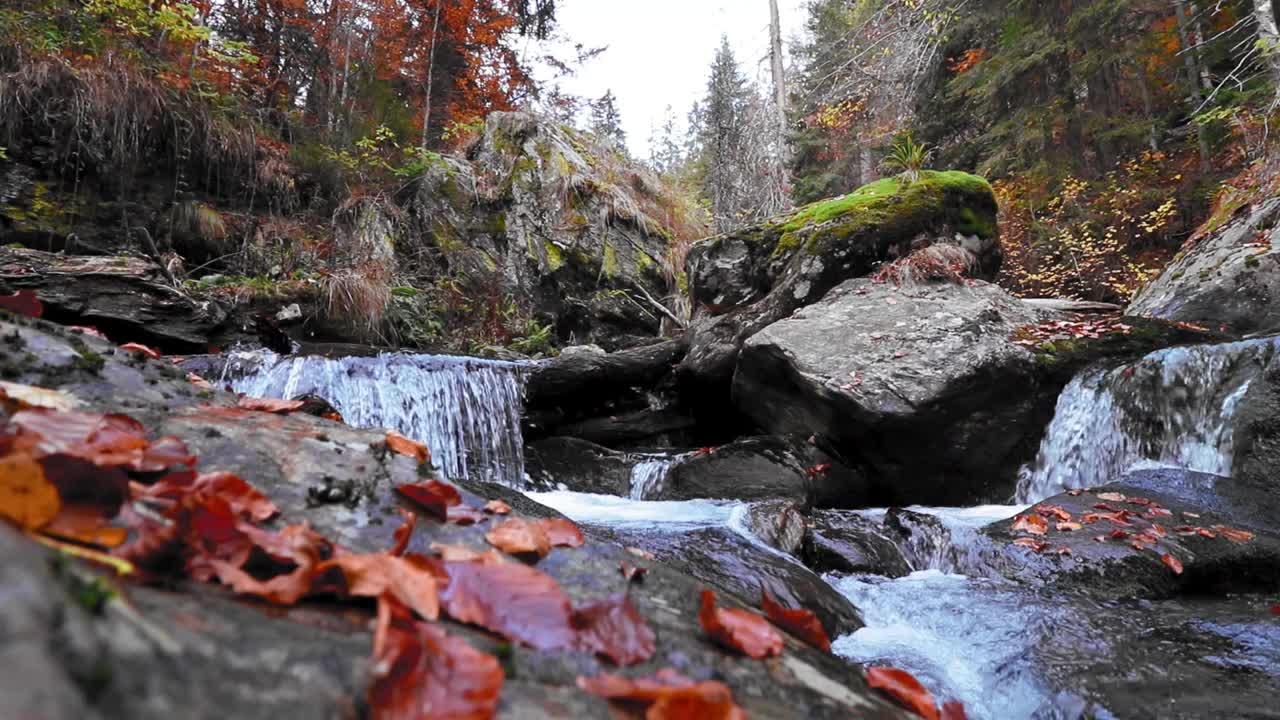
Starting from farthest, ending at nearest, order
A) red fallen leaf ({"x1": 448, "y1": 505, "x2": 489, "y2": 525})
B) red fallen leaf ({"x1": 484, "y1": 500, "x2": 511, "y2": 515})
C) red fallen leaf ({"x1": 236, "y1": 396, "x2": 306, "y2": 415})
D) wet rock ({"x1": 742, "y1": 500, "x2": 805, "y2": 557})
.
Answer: wet rock ({"x1": 742, "y1": 500, "x2": 805, "y2": 557}) → red fallen leaf ({"x1": 236, "y1": 396, "x2": 306, "y2": 415}) → red fallen leaf ({"x1": 484, "y1": 500, "x2": 511, "y2": 515}) → red fallen leaf ({"x1": 448, "y1": 505, "x2": 489, "y2": 525})

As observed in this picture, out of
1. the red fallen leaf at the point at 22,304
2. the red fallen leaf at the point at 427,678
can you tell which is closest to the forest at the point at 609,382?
the red fallen leaf at the point at 427,678

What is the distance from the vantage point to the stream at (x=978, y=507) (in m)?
2.78

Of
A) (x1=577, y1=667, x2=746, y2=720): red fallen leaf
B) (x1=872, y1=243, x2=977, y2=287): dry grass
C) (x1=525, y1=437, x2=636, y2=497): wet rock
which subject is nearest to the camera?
(x1=577, y1=667, x2=746, y2=720): red fallen leaf

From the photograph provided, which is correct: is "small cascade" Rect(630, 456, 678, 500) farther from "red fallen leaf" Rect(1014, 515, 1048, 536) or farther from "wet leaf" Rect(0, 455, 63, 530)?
"wet leaf" Rect(0, 455, 63, 530)

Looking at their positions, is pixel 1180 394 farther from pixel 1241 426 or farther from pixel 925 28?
pixel 925 28

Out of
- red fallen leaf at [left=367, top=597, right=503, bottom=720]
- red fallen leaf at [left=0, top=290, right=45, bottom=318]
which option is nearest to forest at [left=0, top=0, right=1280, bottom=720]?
red fallen leaf at [left=367, top=597, right=503, bottom=720]

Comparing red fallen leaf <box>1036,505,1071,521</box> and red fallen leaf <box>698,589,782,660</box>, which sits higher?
red fallen leaf <box>698,589,782,660</box>

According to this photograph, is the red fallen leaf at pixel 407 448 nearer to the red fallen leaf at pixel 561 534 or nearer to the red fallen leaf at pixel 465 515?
the red fallen leaf at pixel 465 515

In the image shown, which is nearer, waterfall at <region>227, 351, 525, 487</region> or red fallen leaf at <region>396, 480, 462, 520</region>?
red fallen leaf at <region>396, 480, 462, 520</region>

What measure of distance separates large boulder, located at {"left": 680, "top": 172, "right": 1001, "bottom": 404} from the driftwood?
6061 millimetres

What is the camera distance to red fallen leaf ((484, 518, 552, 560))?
1449mm

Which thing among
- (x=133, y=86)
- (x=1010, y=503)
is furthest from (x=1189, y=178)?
(x=133, y=86)

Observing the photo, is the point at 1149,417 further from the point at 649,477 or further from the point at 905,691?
the point at 905,691

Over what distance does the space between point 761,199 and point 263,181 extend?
41.8 ft
